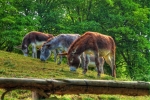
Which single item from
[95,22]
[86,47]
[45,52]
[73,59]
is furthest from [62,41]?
[95,22]

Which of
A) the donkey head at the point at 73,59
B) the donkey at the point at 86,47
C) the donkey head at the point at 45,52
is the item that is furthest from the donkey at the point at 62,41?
the donkey head at the point at 73,59

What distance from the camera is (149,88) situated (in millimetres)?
4324

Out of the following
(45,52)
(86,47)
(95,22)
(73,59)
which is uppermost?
(86,47)

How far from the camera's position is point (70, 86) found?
12.4ft

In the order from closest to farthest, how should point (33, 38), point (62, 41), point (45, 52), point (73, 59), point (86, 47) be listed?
point (86, 47)
point (73, 59)
point (62, 41)
point (45, 52)
point (33, 38)

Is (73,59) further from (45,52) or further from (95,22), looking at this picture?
(95,22)

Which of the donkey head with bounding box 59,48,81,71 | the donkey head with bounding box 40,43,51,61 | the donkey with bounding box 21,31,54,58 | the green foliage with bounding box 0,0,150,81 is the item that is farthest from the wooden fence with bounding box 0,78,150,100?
the green foliage with bounding box 0,0,150,81

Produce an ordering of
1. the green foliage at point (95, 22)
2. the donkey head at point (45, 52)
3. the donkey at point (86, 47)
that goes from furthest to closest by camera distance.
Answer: the green foliage at point (95, 22) < the donkey head at point (45, 52) < the donkey at point (86, 47)

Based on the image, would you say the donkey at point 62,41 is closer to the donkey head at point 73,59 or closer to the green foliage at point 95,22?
the donkey head at point 73,59

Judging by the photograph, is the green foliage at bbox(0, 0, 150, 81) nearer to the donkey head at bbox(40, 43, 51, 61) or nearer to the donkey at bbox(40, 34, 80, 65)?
the donkey head at bbox(40, 43, 51, 61)

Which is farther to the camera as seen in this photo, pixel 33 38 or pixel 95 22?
pixel 95 22

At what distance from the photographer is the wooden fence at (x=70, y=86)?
3561 millimetres

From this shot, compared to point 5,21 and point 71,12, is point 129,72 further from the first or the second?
point 5,21

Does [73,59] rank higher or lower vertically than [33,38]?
higher
